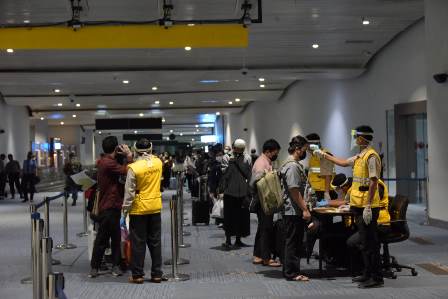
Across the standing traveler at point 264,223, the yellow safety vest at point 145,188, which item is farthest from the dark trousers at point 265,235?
the yellow safety vest at point 145,188

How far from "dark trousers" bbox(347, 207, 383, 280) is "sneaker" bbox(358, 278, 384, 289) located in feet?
0.11

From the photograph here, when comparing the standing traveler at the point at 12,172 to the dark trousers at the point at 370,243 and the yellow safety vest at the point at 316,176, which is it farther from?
the dark trousers at the point at 370,243

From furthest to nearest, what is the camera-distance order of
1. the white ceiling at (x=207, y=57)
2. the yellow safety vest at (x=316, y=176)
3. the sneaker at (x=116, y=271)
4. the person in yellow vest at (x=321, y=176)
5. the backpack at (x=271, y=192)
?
the white ceiling at (x=207, y=57), the yellow safety vest at (x=316, y=176), the person in yellow vest at (x=321, y=176), the sneaker at (x=116, y=271), the backpack at (x=271, y=192)

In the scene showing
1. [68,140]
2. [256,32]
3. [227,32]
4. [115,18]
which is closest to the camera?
[227,32]

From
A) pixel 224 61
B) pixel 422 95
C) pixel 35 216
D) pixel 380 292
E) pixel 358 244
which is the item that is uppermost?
pixel 224 61

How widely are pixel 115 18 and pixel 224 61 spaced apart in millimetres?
5655

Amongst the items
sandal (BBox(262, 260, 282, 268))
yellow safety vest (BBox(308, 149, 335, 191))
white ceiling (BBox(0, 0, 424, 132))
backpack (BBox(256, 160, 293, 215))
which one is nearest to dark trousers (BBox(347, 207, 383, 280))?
backpack (BBox(256, 160, 293, 215))

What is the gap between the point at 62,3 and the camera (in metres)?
12.2

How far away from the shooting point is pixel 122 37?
11.3 m

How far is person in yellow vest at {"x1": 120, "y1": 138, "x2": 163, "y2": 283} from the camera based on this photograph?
7.16 meters

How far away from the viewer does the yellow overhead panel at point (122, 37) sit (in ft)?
36.2

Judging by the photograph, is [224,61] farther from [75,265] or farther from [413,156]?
[75,265]

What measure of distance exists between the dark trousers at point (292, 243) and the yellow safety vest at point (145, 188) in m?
1.45

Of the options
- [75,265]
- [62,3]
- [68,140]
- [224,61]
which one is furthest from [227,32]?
[68,140]
